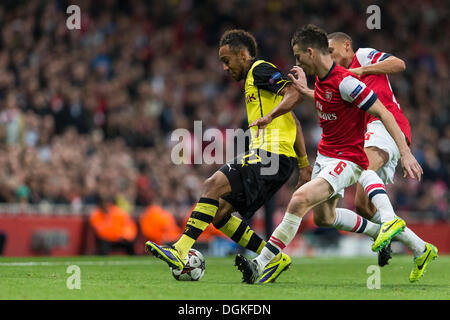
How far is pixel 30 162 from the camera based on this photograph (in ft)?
41.8

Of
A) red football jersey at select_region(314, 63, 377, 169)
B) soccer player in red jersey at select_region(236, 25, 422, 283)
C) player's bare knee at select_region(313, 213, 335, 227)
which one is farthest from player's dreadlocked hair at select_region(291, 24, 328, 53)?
player's bare knee at select_region(313, 213, 335, 227)

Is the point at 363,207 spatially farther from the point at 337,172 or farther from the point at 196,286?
the point at 196,286

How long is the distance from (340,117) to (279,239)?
1.12 m

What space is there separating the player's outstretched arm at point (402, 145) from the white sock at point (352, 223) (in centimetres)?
139

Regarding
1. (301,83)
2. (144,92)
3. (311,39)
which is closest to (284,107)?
(301,83)

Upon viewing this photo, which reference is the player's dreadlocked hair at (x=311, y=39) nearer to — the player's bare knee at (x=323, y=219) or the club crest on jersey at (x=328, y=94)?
the club crest on jersey at (x=328, y=94)

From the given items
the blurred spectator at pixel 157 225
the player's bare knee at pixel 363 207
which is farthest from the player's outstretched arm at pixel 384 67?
the blurred spectator at pixel 157 225

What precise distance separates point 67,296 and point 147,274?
2.47 metres

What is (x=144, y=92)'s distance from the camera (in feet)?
53.5

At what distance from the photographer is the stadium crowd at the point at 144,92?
13.4m

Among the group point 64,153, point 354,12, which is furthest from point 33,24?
point 354,12

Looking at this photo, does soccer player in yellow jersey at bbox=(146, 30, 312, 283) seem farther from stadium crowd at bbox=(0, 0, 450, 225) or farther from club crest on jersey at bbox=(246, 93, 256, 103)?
stadium crowd at bbox=(0, 0, 450, 225)

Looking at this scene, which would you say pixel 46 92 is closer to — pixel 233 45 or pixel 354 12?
pixel 233 45

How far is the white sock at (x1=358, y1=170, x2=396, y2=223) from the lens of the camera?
6.11 meters
